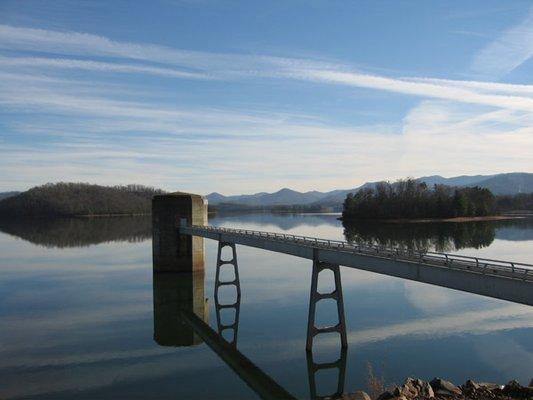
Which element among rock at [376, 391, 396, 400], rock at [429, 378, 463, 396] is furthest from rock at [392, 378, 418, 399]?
rock at [429, 378, 463, 396]

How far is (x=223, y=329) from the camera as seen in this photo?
1379 inches

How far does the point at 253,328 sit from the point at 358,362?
963cm

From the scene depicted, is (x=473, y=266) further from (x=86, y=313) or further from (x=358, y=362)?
(x=86, y=313)

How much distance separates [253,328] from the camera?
33.8m

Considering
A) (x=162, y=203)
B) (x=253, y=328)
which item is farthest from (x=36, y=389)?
(x=162, y=203)

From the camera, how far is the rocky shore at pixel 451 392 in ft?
57.4

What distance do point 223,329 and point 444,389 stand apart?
19048mm

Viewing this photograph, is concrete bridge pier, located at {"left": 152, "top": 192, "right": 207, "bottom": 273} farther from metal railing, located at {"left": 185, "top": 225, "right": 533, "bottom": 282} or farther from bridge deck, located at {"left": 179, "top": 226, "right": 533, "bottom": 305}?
metal railing, located at {"left": 185, "top": 225, "right": 533, "bottom": 282}

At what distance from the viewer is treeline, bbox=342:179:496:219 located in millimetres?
155000

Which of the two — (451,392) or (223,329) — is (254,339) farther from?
(451,392)

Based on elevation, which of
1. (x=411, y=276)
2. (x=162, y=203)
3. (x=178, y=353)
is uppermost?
(x=162, y=203)

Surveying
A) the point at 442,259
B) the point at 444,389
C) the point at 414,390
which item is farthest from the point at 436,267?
the point at 414,390

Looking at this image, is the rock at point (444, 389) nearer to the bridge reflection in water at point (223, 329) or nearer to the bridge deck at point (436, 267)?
the bridge deck at point (436, 267)

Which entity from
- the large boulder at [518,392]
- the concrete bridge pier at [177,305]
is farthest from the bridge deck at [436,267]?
the concrete bridge pier at [177,305]
